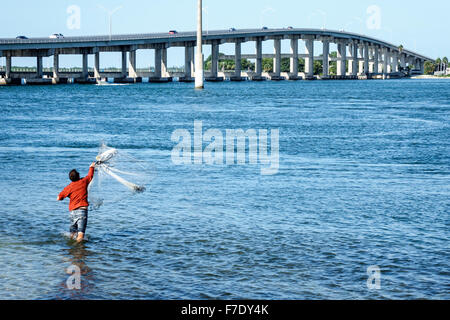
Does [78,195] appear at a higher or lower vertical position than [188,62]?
lower

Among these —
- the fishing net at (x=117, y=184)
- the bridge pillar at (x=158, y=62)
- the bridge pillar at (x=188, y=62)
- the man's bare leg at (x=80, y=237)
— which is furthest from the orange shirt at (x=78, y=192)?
the bridge pillar at (x=188, y=62)

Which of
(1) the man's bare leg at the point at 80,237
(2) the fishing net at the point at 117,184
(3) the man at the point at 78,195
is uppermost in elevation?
(3) the man at the point at 78,195

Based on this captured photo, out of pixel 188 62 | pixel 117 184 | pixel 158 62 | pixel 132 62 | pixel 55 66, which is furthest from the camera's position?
pixel 188 62

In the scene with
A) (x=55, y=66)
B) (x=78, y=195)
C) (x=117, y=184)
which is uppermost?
(x=55, y=66)

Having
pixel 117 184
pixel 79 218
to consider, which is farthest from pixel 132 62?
pixel 79 218

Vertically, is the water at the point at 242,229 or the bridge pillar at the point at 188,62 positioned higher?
the bridge pillar at the point at 188,62

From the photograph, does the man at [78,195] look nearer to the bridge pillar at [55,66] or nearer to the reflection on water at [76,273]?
the reflection on water at [76,273]

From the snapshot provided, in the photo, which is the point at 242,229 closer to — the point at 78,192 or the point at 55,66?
the point at 78,192

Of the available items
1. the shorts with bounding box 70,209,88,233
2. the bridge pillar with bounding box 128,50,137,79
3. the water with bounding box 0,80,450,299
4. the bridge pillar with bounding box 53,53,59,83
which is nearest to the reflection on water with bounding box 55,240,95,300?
the water with bounding box 0,80,450,299

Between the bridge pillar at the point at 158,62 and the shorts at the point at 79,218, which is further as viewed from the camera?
the bridge pillar at the point at 158,62

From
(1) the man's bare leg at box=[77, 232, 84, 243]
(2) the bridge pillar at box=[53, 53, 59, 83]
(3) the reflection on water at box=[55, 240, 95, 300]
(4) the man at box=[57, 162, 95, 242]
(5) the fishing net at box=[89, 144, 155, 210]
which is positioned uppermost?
(2) the bridge pillar at box=[53, 53, 59, 83]

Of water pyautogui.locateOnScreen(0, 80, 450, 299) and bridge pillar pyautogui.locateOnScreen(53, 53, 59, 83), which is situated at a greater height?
bridge pillar pyautogui.locateOnScreen(53, 53, 59, 83)

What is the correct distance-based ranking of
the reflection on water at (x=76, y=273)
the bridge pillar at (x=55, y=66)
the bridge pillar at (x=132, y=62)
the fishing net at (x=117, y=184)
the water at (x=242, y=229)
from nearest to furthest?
the reflection on water at (x=76, y=273) < the water at (x=242, y=229) < the fishing net at (x=117, y=184) < the bridge pillar at (x=55, y=66) < the bridge pillar at (x=132, y=62)

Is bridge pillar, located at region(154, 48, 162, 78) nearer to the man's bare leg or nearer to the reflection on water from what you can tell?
the man's bare leg
